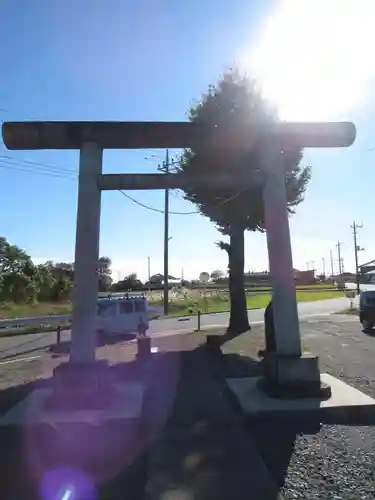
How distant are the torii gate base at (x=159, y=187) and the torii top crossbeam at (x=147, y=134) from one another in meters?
0.02

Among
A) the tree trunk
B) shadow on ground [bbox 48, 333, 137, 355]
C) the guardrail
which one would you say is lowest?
shadow on ground [bbox 48, 333, 137, 355]

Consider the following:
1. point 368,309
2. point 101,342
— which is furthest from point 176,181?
point 368,309

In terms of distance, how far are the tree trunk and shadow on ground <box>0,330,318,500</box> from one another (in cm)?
1155

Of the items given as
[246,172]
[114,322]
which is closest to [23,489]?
[246,172]

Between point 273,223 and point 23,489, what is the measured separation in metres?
5.32

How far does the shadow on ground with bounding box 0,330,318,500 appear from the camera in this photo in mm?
4105

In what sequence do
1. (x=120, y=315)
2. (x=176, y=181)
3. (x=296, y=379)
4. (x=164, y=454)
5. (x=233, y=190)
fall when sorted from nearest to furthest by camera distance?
1. (x=164, y=454)
2. (x=296, y=379)
3. (x=176, y=181)
4. (x=233, y=190)
5. (x=120, y=315)

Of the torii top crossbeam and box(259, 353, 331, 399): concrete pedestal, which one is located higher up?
the torii top crossbeam

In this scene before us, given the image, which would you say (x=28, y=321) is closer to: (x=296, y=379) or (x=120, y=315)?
(x=120, y=315)

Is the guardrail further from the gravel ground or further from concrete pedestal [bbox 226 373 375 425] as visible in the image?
the gravel ground

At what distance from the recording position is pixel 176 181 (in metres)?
7.93

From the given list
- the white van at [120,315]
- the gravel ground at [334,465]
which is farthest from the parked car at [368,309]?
the gravel ground at [334,465]

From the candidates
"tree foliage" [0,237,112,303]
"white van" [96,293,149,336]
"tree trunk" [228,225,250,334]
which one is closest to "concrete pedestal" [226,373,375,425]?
"tree trunk" [228,225,250,334]

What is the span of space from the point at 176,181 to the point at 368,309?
14.3 m
